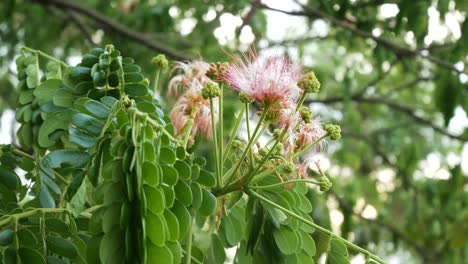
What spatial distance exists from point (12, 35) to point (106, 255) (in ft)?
13.1

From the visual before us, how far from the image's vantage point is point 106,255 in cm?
133

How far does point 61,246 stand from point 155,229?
308 mm

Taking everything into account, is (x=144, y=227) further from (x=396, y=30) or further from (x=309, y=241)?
(x=396, y=30)

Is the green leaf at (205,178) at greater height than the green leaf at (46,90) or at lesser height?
lesser

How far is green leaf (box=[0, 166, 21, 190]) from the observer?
5.65 ft

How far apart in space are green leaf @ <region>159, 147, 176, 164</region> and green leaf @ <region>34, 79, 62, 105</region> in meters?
0.46

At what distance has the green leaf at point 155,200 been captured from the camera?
1338mm

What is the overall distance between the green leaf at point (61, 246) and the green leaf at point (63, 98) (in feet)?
1.05

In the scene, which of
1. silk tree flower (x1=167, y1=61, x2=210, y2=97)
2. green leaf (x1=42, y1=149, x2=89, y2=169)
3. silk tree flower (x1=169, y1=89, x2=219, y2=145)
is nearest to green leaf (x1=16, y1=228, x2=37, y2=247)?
green leaf (x1=42, y1=149, x2=89, y2=169)

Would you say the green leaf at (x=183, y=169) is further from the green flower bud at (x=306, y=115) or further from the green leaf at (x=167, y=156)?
the green flower bud at (x=306, y=115)

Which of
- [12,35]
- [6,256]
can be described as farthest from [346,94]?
[6,256]

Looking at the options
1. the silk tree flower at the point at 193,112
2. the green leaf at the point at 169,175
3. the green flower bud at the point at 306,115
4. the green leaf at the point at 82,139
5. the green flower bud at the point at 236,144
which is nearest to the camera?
the green leaf at the point at 169,175

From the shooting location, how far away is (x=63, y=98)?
5.77 feet

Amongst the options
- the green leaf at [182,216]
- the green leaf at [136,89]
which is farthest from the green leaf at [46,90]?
the green leaf at [182,216]
